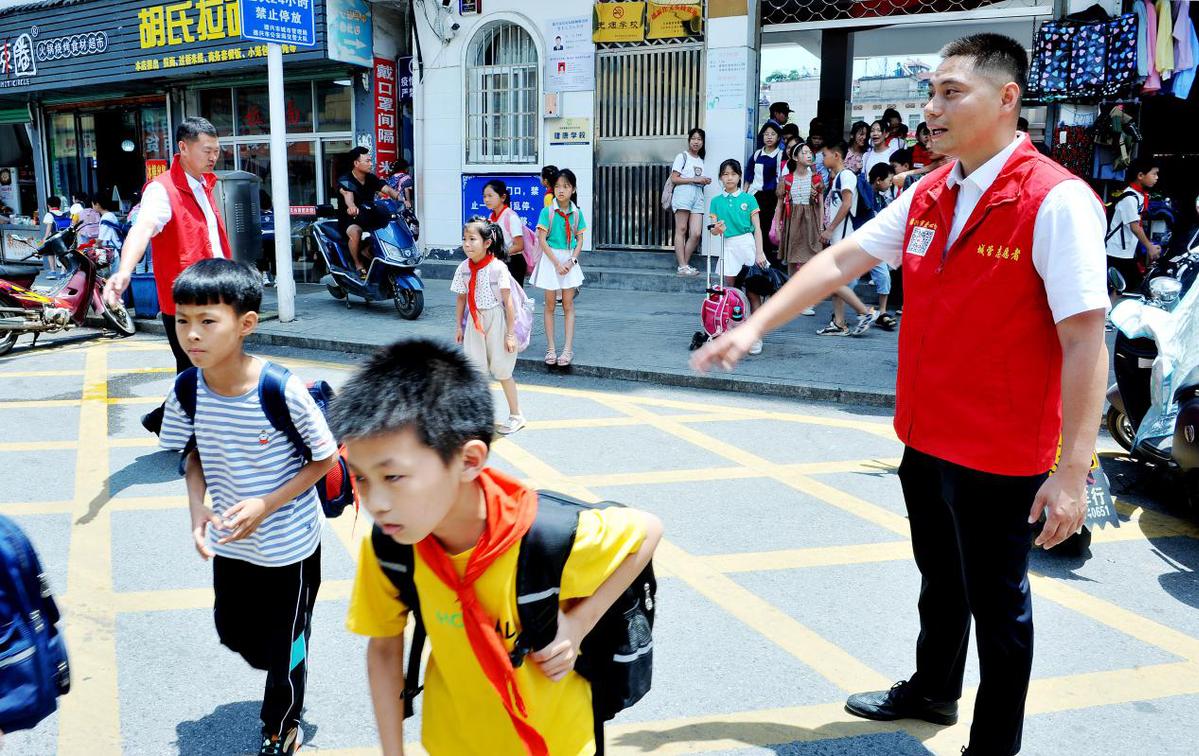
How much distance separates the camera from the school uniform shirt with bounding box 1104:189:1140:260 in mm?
9984

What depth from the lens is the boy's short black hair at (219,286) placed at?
2.50 meters

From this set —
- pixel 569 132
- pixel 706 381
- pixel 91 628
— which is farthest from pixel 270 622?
pixel 569 132

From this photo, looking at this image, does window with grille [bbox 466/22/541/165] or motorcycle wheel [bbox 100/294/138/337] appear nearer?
motorcycle wheel [bbox 100/294/138/337]

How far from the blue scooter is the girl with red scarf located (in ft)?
13.9

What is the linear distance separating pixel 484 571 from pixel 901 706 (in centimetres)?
184

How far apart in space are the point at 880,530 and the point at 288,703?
292 cm

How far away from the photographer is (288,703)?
2.57 m

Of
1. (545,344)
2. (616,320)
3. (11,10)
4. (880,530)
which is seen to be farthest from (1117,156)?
(11,10)

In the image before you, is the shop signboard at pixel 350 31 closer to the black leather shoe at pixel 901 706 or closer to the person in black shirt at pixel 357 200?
the person in black shirt at pixel 357 200

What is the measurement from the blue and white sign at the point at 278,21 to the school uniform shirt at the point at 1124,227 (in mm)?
8766

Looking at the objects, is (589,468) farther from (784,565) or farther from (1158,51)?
A: (1158,51)

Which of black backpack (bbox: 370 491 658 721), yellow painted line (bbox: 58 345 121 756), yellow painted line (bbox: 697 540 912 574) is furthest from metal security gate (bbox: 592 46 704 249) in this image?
black backpack (bbox: 370 491 658 721)

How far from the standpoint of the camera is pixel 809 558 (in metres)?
4.17

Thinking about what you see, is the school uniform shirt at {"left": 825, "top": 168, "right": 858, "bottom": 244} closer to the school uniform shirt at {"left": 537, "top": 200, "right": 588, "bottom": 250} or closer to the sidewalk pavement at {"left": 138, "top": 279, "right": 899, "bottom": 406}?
the sidewalk pavement at {"left": 138, "top": 279, "right": 899, "bottom": 406}
